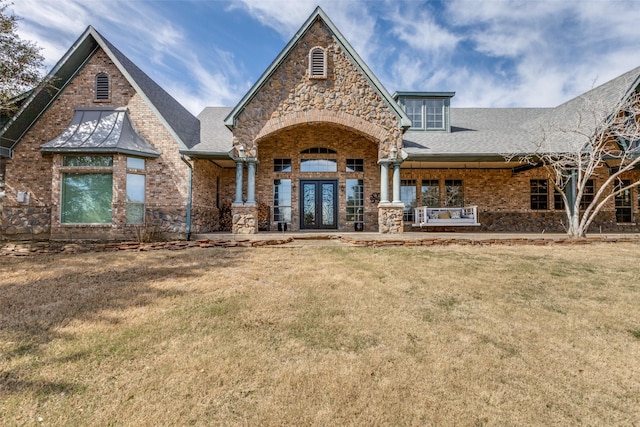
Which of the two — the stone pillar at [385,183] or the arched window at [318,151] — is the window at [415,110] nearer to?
the arched window at [318,151]

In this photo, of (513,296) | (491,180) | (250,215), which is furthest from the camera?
(491,180)

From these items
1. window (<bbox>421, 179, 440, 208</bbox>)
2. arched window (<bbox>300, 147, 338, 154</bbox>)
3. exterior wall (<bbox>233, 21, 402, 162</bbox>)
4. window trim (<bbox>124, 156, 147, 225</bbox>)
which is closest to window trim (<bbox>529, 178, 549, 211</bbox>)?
window (<bbox>421, 179, 440, 208</bbox>)

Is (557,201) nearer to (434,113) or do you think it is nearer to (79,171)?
(434,113)

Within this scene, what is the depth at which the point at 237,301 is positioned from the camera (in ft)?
13.4

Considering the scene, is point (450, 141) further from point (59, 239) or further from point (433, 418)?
point (59, 239)

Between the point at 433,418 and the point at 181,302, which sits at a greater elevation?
the point at 181,302

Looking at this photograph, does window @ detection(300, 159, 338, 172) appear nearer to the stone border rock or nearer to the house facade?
the house facade

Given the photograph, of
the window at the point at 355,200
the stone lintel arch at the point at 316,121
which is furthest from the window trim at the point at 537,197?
the stone lintel arch at the point at 316,121

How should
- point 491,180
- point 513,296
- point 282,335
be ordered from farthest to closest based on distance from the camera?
point 491,180 → point 513,296 → point 282,335

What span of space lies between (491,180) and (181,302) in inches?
604

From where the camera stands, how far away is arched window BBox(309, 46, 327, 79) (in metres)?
11.4

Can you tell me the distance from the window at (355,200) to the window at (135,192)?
8.46 metres

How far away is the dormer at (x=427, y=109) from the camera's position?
15062mm

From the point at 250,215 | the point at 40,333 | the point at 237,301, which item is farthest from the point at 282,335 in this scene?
the point at 250,215
